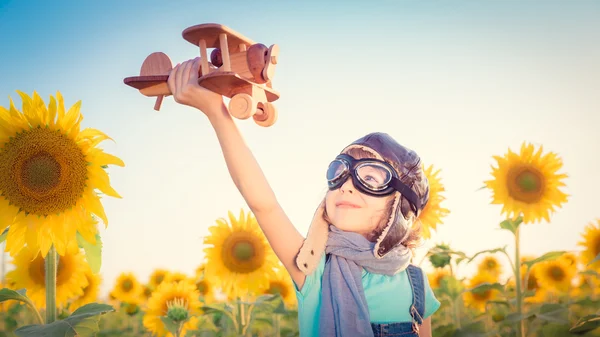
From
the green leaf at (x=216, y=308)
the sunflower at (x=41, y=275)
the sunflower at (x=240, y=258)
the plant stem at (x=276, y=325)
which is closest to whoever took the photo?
the sunflower at (x=41, y=275)

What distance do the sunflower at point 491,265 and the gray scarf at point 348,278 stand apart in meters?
4.77

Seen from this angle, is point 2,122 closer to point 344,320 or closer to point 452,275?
point 344,320

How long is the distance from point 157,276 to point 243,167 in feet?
14.9

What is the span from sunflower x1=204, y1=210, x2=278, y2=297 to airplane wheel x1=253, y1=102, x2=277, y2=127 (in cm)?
230

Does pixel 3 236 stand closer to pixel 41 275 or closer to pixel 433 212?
pixel 41 275

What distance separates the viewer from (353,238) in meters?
2.86

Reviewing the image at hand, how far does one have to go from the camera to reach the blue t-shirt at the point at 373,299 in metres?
2.85

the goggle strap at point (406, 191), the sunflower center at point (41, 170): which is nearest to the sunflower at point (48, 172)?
the sunflower center at point (41, 170)

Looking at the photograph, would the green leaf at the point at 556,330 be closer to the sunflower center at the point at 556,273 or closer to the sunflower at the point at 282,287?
the sunflower at the point at 282,287

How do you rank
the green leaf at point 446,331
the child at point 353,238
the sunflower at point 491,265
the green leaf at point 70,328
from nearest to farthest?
the green leaf at point 70,328
the child at point 353,238
the green leaf at point 446,331
the sunflower at point 491,265

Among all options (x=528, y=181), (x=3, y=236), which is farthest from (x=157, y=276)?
(x=528, y=181)

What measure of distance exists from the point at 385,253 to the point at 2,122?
199 cm

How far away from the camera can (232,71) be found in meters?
2.49

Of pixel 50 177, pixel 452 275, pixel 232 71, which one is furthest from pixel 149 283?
pixel 232 71
